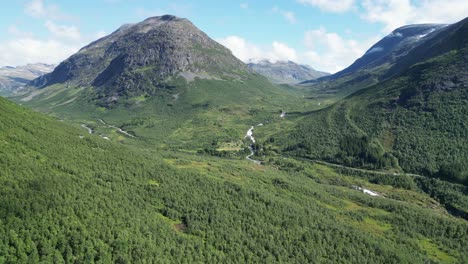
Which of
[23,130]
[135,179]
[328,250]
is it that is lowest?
[328,250]

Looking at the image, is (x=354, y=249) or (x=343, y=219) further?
(x=343, y=219)

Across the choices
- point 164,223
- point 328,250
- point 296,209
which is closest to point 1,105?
point 164,223

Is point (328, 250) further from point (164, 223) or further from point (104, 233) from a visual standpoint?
point (104, 233)

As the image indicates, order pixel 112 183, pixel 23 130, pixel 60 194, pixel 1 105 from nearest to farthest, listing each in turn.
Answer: pixel 60 194
pixel 112 183
pixel 23 130
pixel 1 105

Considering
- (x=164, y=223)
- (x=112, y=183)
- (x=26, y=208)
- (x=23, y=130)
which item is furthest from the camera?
(x=23, y=130)

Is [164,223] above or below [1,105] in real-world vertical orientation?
below

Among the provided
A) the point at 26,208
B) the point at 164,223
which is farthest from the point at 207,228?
the point at 26,208
